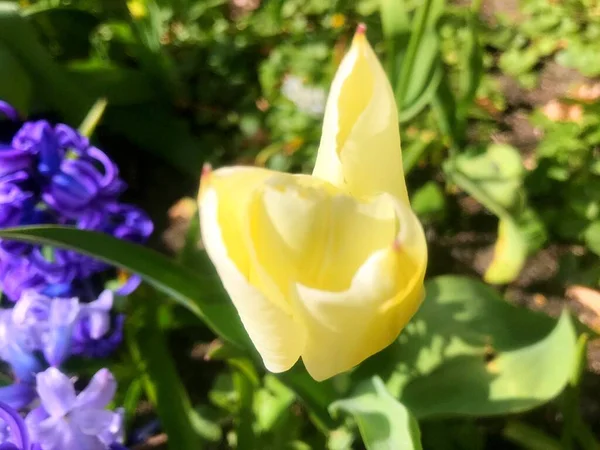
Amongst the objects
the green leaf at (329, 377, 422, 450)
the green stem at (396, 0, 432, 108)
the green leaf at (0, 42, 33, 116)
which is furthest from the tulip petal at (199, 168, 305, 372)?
the green leaf at (0, 42, 33, 116)

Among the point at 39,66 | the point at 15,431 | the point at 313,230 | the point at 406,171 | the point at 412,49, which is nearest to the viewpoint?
the point at 313,230

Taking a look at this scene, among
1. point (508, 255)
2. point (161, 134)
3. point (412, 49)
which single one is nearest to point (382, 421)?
point (508, 255)

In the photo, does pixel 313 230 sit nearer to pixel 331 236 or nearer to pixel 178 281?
pixel 331 236

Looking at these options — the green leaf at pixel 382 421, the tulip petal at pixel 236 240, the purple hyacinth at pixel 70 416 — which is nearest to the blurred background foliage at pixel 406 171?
the green leaf at pixel 382 421

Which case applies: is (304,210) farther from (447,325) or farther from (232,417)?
(232,417)

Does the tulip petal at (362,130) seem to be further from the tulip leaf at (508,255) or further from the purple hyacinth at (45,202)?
the tulip leaf at (508,255)

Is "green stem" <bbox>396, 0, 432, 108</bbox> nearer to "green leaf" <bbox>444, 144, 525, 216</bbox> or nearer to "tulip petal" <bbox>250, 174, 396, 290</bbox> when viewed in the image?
"green leaf" <bbox>444, 144, 525, 216</bbox>
